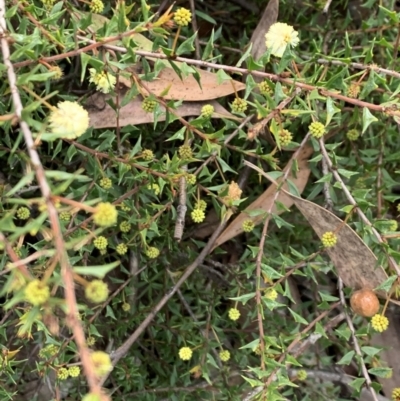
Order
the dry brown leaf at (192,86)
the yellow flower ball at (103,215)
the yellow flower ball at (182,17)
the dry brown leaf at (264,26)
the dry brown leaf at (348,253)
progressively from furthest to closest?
the dry brown leaf at (264,26), the dry brown leaf at (192,86), the dry brown leaf at (348,253), the yellow flower ball at (182,17), the yellow flower ball at (103,215)

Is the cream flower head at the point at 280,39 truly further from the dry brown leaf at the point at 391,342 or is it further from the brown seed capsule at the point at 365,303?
the dry brown leaf at the point at 391,342

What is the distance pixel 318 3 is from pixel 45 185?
1.59m

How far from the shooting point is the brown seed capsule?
1.62 metres

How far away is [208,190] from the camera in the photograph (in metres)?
1.68

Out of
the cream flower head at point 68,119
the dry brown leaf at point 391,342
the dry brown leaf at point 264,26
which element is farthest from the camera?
the dry brown leaf at point 391,342

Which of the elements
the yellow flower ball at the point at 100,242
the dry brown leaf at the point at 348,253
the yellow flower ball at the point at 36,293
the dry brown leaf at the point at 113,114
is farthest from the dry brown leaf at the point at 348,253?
the yellow flower ball at the point at 36,293

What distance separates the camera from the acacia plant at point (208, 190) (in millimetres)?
1445

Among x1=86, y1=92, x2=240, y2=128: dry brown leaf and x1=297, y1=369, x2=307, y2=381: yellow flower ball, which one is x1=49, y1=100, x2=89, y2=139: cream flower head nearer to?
x1=86, y1=92, x2=240, y2=128: dry brown leaf

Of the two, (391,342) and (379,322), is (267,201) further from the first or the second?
(391,342)

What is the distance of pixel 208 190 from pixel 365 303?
22.2 inches

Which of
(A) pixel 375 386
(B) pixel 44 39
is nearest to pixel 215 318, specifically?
(A) pixel 375 386

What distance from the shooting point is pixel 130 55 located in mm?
1277

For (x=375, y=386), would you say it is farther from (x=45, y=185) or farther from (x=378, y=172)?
(x=45, y=185)

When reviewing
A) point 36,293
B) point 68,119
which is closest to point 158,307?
point 68,119
